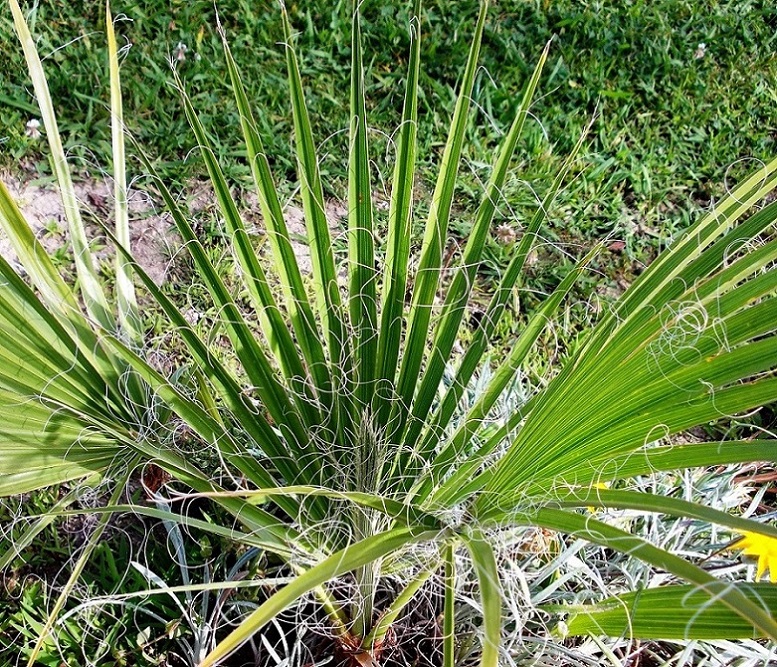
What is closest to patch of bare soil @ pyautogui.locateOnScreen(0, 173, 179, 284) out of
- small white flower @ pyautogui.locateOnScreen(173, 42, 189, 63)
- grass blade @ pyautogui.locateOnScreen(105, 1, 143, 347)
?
small white flower @ pyautogui.locateOnScreen(173, 42, 189, 63)

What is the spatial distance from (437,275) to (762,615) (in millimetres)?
516

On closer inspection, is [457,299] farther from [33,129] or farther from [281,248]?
[33,129]

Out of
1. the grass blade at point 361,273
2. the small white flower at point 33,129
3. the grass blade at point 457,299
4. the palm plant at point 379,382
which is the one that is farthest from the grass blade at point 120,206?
the small white flower at point 33,129

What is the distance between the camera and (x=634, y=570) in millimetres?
1109

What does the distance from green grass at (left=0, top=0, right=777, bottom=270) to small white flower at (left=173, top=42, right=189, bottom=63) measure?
2 centimetres

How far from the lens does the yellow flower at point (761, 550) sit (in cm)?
96

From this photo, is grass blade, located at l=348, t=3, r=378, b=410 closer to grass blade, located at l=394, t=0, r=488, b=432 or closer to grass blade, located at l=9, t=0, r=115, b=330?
grass blade, located at l=394, t=0, r=488, b=432

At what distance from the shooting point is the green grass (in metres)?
1.75

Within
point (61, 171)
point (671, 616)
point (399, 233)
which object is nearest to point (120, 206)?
point (61, 171)

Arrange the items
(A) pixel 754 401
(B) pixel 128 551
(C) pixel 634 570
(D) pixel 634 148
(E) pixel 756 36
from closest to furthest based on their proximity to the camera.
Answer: (A) pixel 754 401, (C) pixel 634 570, (B) pixel 128 551, (D) pixel 634 148, (E) pixel 756 36

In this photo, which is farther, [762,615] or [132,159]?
[132,159]

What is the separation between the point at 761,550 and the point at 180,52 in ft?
5.65

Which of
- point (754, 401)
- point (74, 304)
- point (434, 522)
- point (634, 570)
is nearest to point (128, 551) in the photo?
point (74, 304)

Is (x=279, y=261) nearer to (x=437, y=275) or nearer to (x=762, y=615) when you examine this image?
(x=437, y=275)
